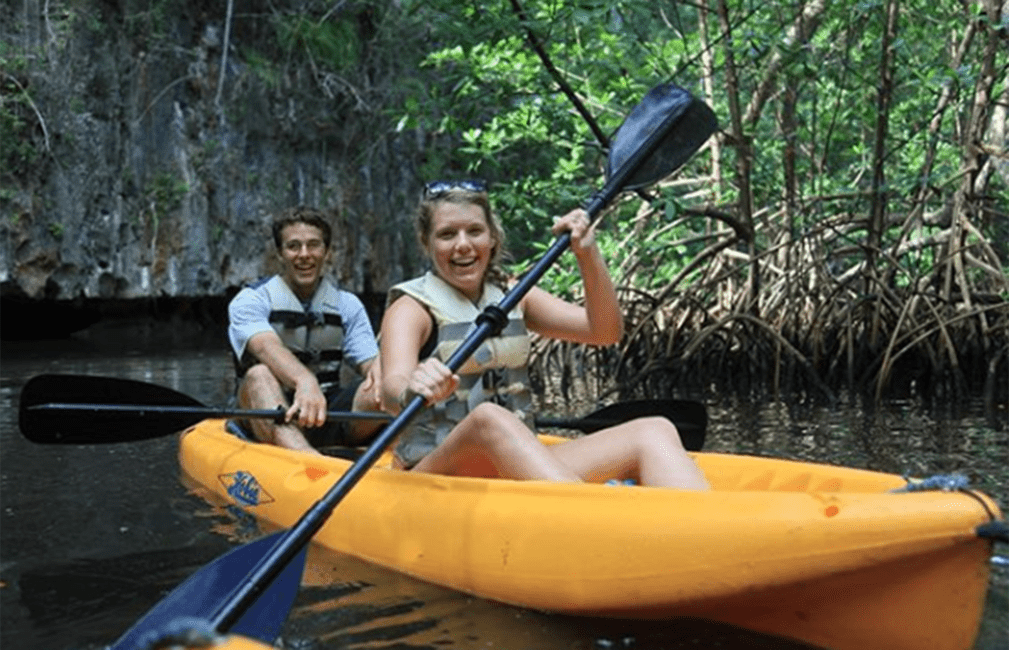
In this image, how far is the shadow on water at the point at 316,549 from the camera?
215 centimetres

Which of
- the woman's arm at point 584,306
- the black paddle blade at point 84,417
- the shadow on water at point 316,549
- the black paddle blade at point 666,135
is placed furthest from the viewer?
the black paddle blade at point 84,417

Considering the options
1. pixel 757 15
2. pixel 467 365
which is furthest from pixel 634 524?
pixel 757 15

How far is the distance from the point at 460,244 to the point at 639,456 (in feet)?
2.20

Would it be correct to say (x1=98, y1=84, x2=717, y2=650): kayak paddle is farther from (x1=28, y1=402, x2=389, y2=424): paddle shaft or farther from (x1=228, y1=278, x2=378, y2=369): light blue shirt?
(x1=228, y1=278, x2=378, y2=369): light blue shirt

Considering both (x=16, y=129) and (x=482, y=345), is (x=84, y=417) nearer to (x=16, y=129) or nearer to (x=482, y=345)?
(x=482, y=345)

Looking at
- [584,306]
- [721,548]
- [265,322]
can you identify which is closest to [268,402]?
[265,322]

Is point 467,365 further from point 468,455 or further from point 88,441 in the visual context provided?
point 88,441

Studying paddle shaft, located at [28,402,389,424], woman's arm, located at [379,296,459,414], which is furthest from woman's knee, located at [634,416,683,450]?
paddle shaft, located at [28,402,389,424]

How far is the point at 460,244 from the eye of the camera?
9.07 ft

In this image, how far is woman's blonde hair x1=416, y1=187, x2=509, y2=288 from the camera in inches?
108

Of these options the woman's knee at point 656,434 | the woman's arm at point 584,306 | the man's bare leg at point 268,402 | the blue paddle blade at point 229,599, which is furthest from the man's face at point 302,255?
the blue paddle blade at point 229,599

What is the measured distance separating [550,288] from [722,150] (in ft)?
4.68

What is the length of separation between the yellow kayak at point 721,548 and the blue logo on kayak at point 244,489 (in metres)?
0.57

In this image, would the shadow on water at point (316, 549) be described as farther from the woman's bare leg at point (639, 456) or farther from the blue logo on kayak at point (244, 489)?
the woman's bare leg at point (639, 456)
